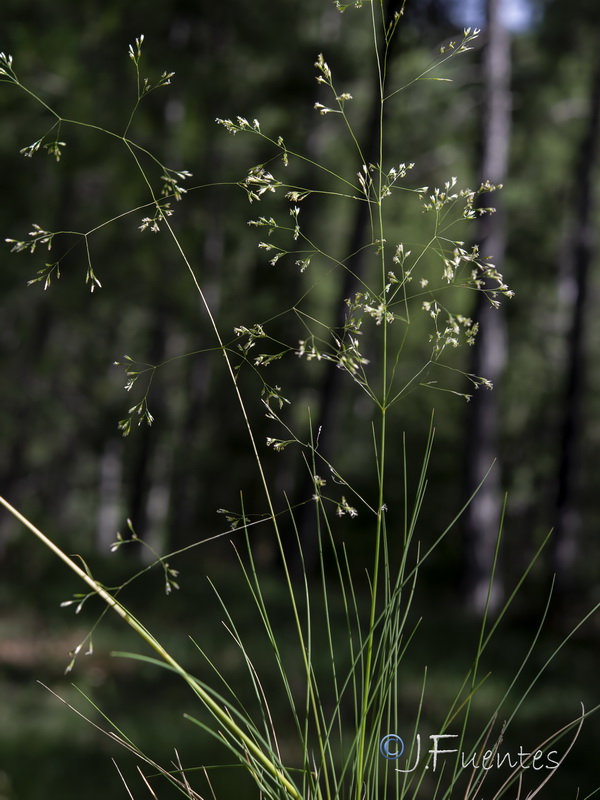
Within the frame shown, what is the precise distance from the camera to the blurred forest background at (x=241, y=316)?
8000 mm

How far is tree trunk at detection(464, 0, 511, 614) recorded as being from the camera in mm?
11223

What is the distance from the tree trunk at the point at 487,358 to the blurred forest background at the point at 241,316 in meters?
0.04

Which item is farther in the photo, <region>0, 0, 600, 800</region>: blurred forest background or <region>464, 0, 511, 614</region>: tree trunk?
<region>464, 0, 511, 614</region>: tree trunk

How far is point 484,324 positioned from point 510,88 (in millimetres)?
5462

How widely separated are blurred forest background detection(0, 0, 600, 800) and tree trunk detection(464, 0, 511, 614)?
0.04 m

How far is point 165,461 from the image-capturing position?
2822 centimetres

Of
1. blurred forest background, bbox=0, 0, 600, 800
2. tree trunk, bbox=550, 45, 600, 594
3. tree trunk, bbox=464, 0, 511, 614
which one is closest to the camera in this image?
blurred forest background, bbox=0, 0, 600, 800

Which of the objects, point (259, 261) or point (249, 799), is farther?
point (259, 261)

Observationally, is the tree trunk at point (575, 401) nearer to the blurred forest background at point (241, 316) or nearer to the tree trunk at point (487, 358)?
the blurred forest background at point (241, 316)

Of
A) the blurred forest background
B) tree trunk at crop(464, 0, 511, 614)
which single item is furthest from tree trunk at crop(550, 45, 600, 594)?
tree trunk at crop(464, 0, 511, 614)

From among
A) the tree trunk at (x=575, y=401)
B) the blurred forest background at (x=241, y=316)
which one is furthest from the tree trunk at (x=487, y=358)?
the tree trunk at (x=575, y=401)

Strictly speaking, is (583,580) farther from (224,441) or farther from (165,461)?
(165,461)

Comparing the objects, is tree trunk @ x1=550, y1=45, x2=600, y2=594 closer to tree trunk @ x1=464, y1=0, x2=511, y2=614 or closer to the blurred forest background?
the blurred forest background

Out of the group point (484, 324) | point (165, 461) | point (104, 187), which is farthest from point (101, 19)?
point (165, 461)
